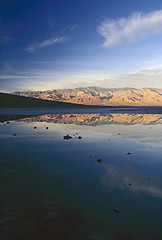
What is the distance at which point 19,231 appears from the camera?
12.9 ft

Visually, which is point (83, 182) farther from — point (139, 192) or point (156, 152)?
point (156, 152)

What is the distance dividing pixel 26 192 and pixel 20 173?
5.45 ft

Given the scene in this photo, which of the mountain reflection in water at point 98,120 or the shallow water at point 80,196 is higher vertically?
the mountain reflection in water at point 98,120

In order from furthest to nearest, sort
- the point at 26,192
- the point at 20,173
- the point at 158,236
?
the point at 20,173 → the point at 26,192 → the point at 158,236

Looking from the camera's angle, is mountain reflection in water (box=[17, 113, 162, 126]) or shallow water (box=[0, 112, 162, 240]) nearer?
shallow water (box=[0, 112, 162, 240])

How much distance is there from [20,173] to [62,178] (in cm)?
176

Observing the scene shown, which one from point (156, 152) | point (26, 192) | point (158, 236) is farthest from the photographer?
point (156, 152)

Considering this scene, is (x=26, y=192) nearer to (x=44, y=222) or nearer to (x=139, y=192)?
(x=44, y=222)

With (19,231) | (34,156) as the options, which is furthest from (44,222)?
(34,156)

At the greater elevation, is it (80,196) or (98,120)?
(98,120)

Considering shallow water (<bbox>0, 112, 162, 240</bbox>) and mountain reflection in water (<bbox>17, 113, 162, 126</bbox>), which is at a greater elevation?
mountain reflection in water (<bbox>17, 113, 162, 126</bbox>)

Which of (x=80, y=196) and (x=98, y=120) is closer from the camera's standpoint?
(x=80, y=196)

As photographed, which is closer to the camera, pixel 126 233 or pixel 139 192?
pixel 126 233

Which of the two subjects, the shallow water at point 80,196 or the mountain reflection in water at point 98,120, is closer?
the shallow water at point 80,196
